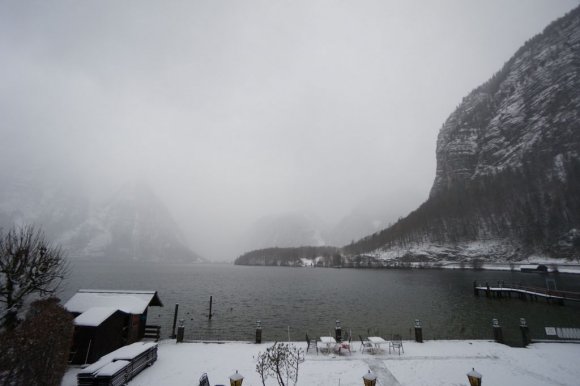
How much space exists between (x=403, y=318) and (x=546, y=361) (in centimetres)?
2431

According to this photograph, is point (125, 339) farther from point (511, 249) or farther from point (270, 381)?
point (511, 249)

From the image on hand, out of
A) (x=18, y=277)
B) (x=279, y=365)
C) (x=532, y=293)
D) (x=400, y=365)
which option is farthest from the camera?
(x=532, y=293)

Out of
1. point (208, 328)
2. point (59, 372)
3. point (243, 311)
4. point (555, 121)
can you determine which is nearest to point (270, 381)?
point (59, 372)

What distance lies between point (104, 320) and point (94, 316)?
849mm

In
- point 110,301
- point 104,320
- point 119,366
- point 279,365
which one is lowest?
point 279,365

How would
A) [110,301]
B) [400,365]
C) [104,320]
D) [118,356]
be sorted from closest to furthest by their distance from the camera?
[118,356] → [400,365] → [104,320] → [110,301]

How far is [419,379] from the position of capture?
17.3 meters

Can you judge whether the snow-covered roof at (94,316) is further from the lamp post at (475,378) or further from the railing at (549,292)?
the railing at (549,292)

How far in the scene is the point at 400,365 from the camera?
19.7 meters

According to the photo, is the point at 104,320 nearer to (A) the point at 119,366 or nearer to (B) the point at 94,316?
(B) the point at 94,316

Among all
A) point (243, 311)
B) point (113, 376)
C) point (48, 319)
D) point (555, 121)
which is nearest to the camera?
point (48, 319)

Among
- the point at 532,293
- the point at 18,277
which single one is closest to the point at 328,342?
the point at 18,277

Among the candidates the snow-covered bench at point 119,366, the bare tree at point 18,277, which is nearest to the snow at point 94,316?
the bare tree at point 18,277

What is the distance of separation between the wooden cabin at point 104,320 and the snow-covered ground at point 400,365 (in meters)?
1.62
